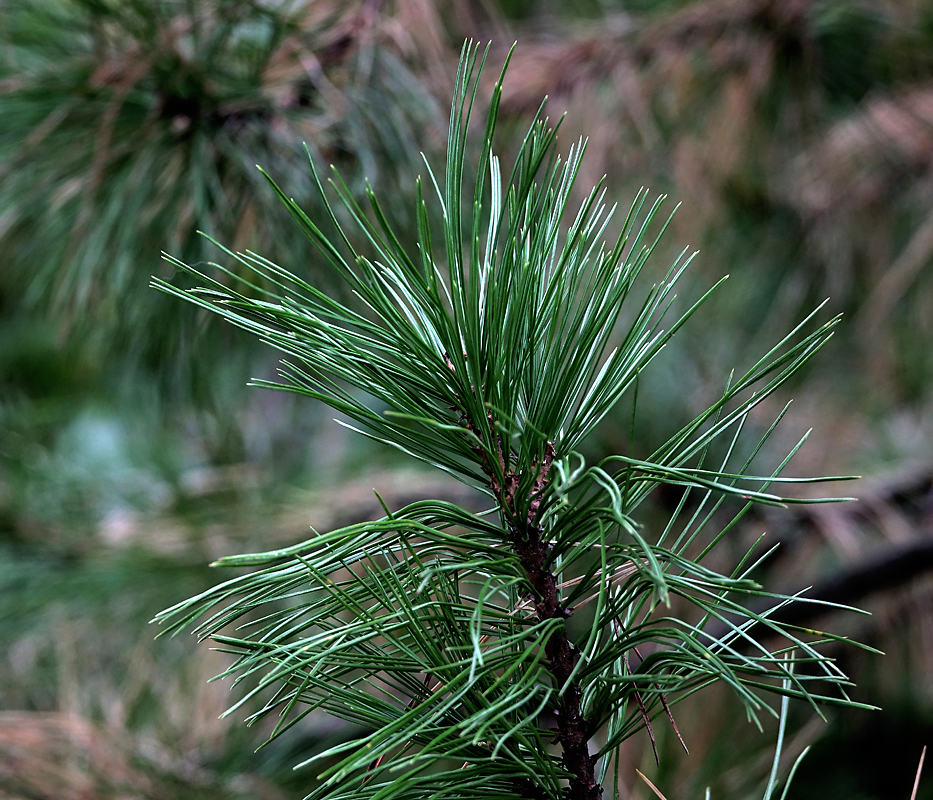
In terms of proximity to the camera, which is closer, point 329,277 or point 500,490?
point 500,490

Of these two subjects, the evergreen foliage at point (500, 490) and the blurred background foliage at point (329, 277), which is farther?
the blurred background foliage at point (329, 277)

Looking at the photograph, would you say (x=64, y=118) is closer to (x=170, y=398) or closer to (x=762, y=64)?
(x=170, y=398)

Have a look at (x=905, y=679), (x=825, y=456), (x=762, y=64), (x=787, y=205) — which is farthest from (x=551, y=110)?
(x=905, y=679)

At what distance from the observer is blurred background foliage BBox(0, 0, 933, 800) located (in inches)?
21.0

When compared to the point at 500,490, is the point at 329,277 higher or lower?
higher

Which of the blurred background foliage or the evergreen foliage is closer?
the evergreen foliage

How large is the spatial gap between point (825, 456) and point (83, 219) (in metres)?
0.90

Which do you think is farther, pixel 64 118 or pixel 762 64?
pixel 762 64

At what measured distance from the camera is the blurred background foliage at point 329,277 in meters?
0.53

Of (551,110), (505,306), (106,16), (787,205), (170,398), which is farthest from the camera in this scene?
(787,205)

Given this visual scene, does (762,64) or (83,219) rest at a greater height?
(762,64)

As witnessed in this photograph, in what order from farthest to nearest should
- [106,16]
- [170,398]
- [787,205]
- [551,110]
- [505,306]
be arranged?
[787,205]
[551,110]
[170,398]
[106,16]
[505,306]

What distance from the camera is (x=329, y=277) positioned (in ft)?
1.89

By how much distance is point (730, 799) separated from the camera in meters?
0.53
